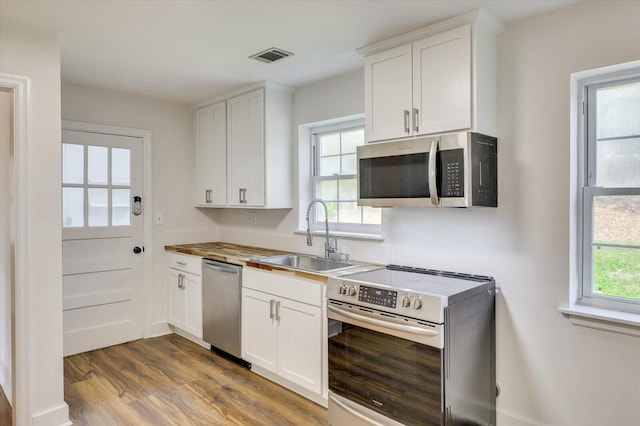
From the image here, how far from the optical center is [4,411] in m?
→ 2.55

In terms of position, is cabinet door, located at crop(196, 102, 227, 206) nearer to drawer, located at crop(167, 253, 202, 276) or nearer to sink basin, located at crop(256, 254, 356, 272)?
drawer, located at crop(167, 253, 202, 276)

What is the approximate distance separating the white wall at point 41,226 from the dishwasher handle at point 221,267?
118 centimetres

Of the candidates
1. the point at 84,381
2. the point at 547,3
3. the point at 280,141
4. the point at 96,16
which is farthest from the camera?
the point at 280,141

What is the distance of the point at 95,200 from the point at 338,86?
2.38m

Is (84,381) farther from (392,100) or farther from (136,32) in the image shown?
(392,100)

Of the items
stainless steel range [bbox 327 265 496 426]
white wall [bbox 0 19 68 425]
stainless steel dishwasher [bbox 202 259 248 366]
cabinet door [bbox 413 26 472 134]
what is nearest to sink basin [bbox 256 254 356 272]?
stainless steel dishwasher [bbox 202 259 248 366]

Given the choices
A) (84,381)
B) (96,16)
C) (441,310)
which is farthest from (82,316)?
(441,310)

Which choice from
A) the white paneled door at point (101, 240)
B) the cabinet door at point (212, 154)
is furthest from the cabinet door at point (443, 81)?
the white paneled door at point (101, 240)

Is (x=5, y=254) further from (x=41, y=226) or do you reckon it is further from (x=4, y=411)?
(x=4, y=411)

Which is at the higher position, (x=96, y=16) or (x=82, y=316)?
(x=96, y=16)

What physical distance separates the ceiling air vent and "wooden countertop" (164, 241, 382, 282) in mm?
1466

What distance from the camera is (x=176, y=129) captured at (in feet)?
13.7

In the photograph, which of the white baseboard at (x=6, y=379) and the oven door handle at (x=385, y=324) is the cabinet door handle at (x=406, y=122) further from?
the white baseboard at (x=6, y=379)

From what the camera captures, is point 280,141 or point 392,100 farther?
point 280,141
